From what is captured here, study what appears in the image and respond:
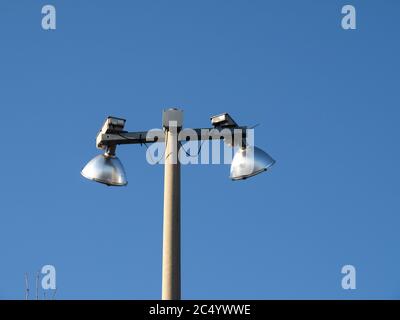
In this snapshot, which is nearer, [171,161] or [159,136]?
[171,161]

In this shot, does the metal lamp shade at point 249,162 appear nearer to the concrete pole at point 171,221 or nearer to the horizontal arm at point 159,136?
the horizontal arm at point 159,136

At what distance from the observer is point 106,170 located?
11875mm

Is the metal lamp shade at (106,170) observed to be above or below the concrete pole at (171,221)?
above

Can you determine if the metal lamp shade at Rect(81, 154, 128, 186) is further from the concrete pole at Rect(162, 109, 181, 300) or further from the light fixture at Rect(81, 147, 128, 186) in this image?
the concrete pole at Rect(162, 109, 181, 300)

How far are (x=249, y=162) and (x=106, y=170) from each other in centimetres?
143

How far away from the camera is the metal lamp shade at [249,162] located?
11.6 meters

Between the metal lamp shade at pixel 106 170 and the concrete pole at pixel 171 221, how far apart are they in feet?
2.52

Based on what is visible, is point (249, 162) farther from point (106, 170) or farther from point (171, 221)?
point (106, 170)

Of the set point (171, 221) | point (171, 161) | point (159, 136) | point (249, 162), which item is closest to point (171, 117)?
point (159, 136)

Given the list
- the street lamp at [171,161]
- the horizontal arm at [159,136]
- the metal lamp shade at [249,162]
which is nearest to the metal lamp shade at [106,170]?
the street lamp at [171,161]

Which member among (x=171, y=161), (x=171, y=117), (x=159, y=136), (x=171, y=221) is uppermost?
(x=171, y=117)
